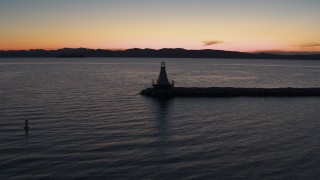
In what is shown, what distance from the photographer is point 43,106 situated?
39812 mm

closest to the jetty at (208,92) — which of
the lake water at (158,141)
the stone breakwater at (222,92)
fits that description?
the stone breakwater at (222,92)

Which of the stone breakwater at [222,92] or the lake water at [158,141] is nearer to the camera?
the lake water at [158,141]

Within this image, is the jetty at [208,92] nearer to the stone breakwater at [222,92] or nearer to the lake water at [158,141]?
the stone breakwater at [222,92]

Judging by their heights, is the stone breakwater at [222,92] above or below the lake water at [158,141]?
above

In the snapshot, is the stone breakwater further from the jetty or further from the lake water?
the lake water

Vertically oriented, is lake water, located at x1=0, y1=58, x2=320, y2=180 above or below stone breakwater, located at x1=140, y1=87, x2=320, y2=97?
below

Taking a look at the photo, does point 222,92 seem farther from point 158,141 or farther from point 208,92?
point 158,141

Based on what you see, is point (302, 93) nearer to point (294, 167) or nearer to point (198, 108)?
point (198, 108)

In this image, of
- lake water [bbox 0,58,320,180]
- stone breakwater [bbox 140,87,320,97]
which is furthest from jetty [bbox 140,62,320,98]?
lake water [bbox 0,58,320,180]

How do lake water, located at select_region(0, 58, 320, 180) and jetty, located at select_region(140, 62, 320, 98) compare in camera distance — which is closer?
lake water, located at select_region(0, 58, 320, 180)

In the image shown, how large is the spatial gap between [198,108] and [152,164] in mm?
21006

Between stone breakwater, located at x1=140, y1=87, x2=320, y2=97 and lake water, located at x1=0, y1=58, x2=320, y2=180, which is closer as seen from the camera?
lake water, located at x1=0, y1=58, x2=320, y2=180

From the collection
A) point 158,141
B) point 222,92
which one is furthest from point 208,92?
point 158,141

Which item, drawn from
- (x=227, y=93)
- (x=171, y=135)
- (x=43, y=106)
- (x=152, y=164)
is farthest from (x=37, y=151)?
(x=227, y=93)
